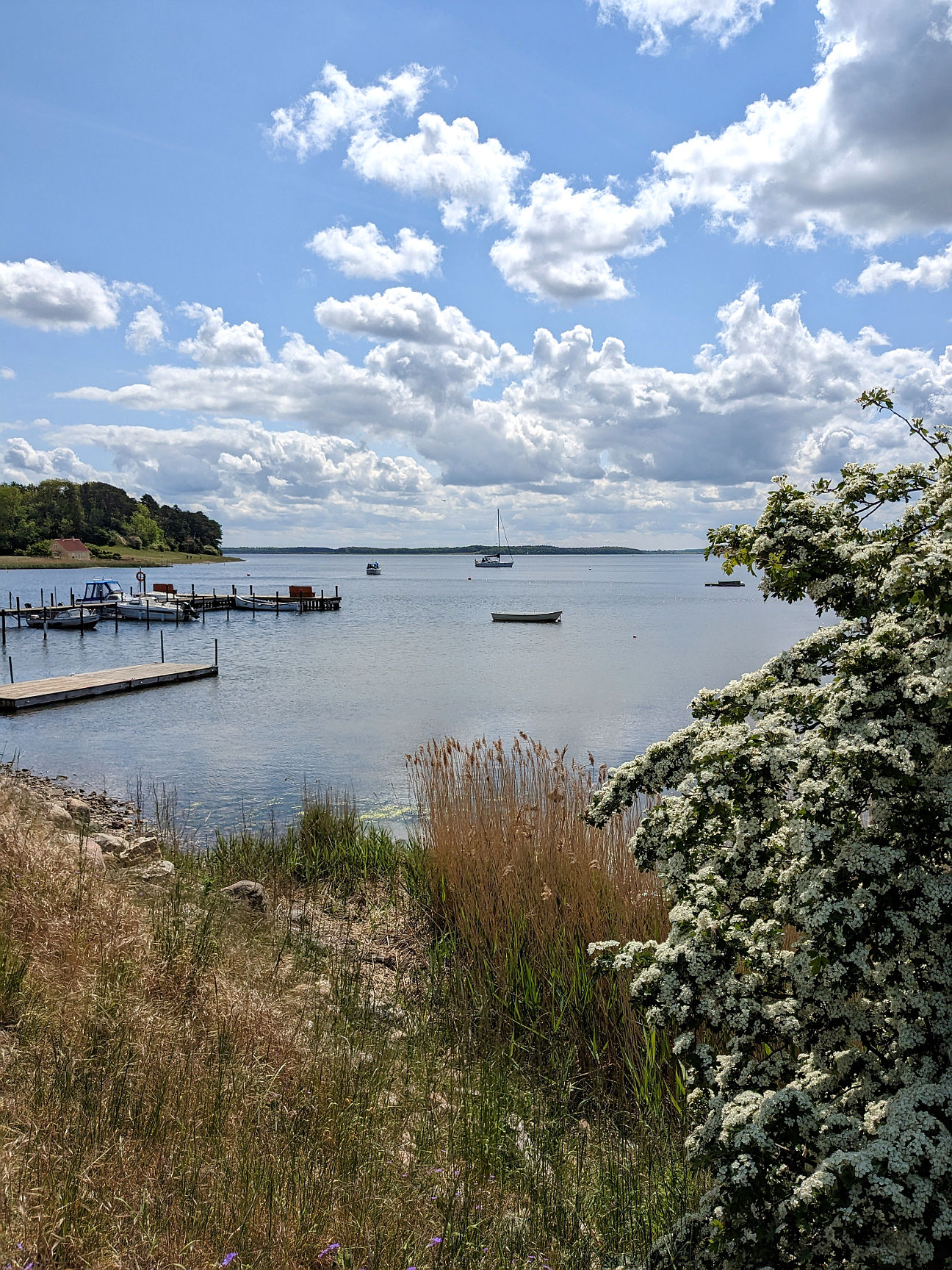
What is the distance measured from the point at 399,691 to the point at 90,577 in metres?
116

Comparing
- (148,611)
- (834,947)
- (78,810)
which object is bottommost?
(148,611)

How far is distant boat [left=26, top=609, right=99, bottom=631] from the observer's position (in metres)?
55.8

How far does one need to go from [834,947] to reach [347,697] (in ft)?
97.6

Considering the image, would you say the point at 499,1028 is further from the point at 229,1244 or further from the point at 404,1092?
the point at 229,1244

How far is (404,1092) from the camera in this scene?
443cm

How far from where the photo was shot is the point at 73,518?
161750mm

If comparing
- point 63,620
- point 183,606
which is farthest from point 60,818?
point 183,606

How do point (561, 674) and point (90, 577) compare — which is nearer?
point (561, 674)

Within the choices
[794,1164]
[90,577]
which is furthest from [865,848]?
[90,577]

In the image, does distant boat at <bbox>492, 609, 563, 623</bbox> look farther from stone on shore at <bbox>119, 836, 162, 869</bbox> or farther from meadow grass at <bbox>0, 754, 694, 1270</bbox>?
meadow grass at <bbox>0, 754, 694, 1270</bbox>

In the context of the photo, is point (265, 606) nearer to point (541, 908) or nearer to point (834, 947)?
point (541, 908)

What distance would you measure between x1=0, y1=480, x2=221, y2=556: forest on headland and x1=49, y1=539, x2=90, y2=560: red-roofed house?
2806 mm

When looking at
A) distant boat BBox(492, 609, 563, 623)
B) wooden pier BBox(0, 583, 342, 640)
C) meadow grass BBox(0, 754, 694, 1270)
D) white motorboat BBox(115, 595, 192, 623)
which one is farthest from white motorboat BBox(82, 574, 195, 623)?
meadow grass BBox(0, 754, 694, 1270)

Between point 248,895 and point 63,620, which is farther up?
point 248,895
